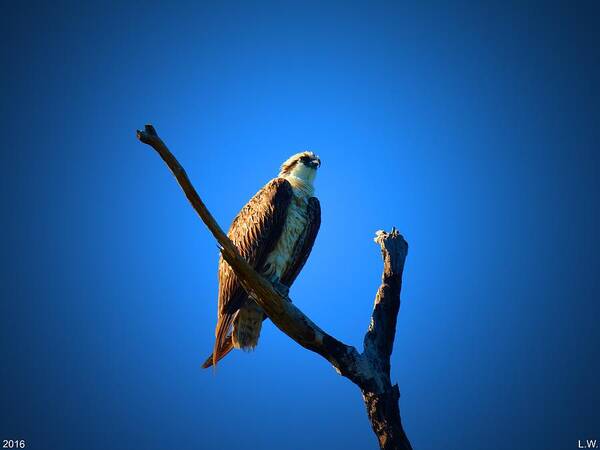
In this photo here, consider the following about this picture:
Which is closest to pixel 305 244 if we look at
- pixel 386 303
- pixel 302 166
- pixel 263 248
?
pixel 263 248

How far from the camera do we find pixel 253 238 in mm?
6949

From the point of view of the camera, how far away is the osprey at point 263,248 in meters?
6.73

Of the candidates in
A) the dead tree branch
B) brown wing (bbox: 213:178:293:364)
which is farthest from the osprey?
the dead tree branch

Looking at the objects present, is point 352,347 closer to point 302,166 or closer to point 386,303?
point 386,303

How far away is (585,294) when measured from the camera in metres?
57.9

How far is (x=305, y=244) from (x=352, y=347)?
224 cm

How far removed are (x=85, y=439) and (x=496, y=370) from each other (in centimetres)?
3332

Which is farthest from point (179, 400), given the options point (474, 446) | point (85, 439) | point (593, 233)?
point (593, 233)

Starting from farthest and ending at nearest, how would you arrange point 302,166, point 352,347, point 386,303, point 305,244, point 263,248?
point 302,166 → point 305,244 → point 263,248 → point 386,303 → point 352,347

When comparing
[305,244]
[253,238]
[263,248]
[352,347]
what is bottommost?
[352,347]

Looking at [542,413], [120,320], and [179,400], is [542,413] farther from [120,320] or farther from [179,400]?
[120,320]

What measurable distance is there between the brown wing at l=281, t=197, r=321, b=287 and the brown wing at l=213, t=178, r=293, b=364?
402 mm

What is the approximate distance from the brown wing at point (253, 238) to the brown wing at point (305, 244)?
0.40 meters

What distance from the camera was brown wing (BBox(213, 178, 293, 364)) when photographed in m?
6.67
